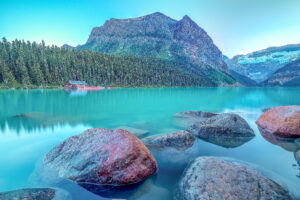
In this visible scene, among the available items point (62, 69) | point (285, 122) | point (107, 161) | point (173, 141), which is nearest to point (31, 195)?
point (107, 161)

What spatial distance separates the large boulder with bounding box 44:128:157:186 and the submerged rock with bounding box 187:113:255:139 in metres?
6.36

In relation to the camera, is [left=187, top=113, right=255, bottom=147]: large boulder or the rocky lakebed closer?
the rocky lakebed

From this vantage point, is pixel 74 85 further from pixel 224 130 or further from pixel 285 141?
pixel 285 141

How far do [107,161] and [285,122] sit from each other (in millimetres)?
13075

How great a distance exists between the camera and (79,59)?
121m

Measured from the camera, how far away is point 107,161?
20.1ft

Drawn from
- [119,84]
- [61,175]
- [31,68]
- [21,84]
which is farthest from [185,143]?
[119,84]

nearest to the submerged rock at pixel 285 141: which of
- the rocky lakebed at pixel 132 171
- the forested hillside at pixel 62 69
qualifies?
the rocky lakebed at pixel 132 171

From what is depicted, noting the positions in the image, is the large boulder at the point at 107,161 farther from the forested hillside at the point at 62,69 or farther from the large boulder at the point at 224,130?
the forested hillside at the point at 62,69

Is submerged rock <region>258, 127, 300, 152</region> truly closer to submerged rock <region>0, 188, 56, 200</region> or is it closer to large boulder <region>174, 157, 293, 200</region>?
large boulder <region>174, 157, 293, 200</region>

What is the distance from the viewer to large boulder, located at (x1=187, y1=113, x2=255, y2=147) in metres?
11.5

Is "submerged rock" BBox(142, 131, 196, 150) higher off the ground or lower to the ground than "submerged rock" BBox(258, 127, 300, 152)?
higher

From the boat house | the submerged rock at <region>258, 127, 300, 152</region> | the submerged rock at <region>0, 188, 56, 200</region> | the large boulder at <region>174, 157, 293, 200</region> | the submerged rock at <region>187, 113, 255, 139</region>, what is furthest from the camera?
the boat house

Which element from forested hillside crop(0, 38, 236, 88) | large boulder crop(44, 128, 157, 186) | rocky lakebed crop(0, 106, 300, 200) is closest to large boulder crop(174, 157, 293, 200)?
rocky lakebed crop(0, 106, 300, 200)
